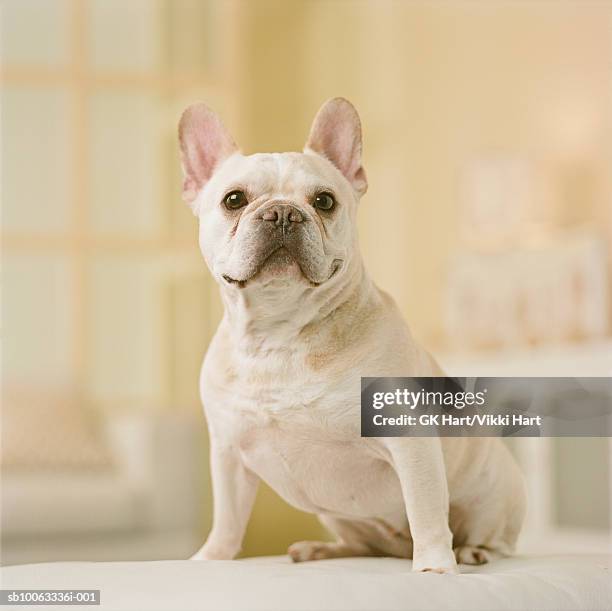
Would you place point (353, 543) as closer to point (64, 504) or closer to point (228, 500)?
point (228, 500)

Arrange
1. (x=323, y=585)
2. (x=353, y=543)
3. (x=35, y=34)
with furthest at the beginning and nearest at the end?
(x=35, y=34) < (x=353, y=543) < (x=323, y=585)

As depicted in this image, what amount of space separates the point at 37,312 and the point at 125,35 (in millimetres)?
1078

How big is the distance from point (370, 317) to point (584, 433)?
10.2 inches

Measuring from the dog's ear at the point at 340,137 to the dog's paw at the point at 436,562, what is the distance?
0.29 meters

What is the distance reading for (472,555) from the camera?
0.81m

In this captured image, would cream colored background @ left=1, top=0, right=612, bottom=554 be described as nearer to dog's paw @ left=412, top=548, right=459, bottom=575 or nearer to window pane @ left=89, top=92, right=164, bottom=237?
window pane @ left=89, top=92, right=164, bottom=237

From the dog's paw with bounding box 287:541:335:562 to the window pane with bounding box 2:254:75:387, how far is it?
2551mm

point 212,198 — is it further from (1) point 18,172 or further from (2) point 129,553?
(1) point 18,172

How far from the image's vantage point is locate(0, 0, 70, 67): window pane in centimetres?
349

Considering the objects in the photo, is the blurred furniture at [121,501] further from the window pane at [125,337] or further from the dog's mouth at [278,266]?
the dog's mouth at [278,266]

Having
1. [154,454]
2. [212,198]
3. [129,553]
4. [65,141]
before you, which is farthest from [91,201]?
[212,198]

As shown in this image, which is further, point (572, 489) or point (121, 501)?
point (121, 501)

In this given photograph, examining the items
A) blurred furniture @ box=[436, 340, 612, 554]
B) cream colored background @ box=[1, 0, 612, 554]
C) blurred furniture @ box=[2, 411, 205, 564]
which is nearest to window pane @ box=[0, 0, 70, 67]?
cream colored background @ box=[1, 0, 612, 554]

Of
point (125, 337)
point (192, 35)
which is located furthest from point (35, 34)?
point (125, 337)
